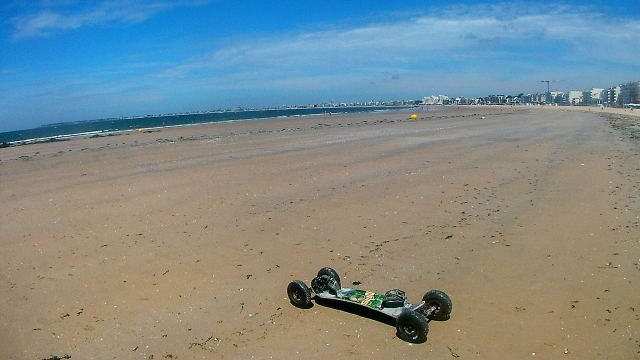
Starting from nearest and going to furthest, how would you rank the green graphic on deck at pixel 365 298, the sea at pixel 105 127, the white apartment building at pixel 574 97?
the green graphic on deck at pixel 365 298 < the sea at pixel 105 127 < the white apartment building at pixel 574 97

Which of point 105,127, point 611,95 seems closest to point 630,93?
point 611,95

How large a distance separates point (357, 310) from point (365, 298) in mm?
298

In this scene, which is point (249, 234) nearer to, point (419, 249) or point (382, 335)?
point (419, 249)

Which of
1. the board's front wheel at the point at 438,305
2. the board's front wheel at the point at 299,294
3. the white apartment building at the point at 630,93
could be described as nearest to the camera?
the board's front wheel at the point at 438,305

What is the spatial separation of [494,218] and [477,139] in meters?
15.8

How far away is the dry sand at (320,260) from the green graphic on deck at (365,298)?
242 mm

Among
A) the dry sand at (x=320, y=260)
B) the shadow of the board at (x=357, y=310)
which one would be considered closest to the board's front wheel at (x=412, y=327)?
the dry sand at (x=320, y=260)

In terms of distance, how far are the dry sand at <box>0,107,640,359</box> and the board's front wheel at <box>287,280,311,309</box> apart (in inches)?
4.2

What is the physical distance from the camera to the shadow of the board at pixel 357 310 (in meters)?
5.24

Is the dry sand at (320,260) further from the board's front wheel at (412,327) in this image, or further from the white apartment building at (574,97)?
the white apartment building at (574,97)

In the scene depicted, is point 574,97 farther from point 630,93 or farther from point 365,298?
point 365,298

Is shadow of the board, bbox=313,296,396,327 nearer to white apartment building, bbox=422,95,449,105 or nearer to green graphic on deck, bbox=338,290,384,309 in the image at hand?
green graphic on deck, bbox=338,290,384,309

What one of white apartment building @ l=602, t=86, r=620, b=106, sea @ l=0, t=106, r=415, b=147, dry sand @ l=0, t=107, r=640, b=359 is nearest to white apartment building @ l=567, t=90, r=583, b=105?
white apartment building @ l=602, t=86, r=620, b=106

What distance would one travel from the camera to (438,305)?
5.09 m
